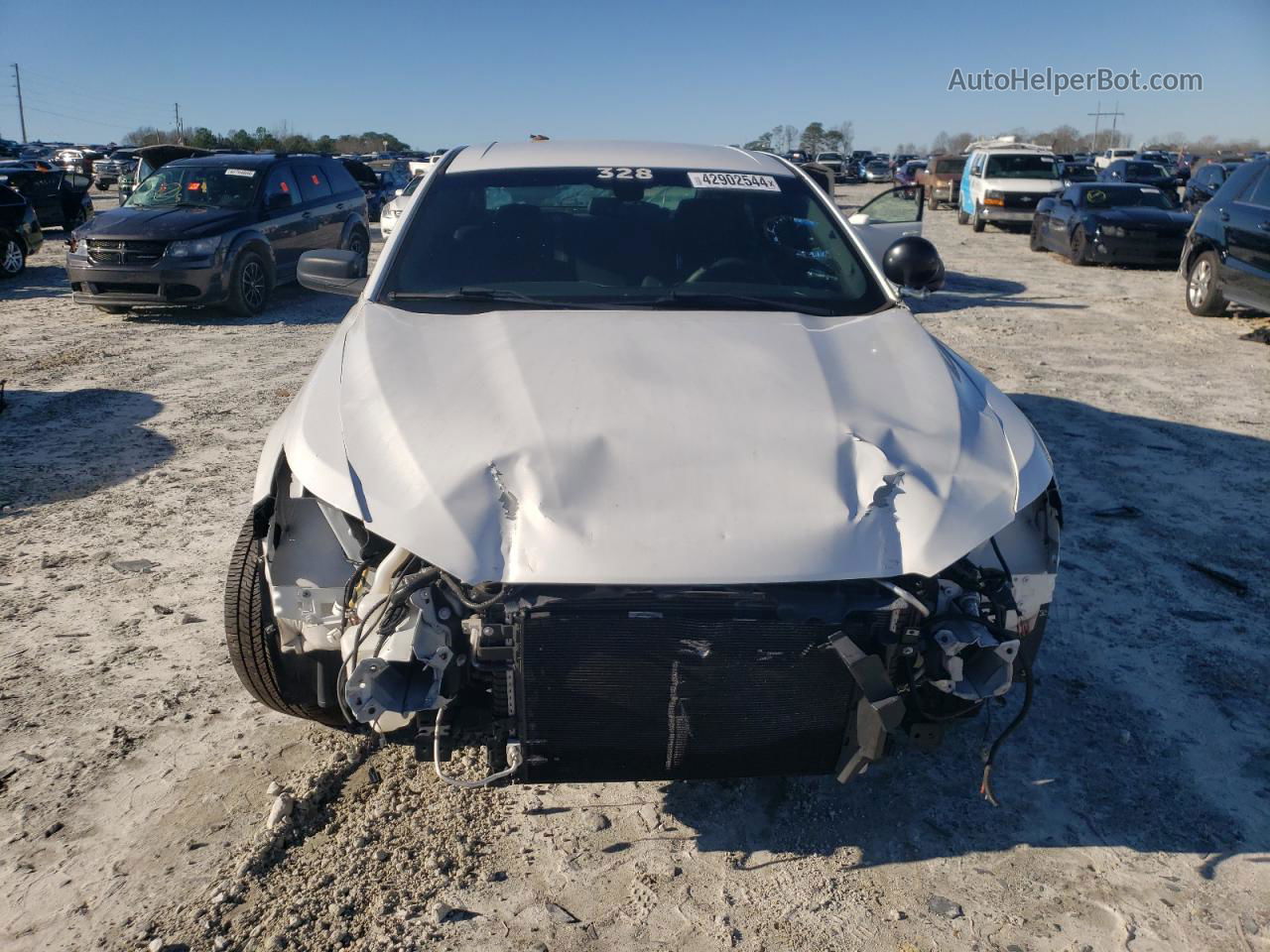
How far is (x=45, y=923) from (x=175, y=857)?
0.32 metres

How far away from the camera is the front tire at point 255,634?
2697 millimetres

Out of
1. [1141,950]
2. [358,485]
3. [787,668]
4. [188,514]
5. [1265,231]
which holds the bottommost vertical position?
[1141,950]

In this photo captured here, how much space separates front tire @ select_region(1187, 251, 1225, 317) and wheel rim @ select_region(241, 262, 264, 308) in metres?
10.6

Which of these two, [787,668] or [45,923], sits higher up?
[787,668]

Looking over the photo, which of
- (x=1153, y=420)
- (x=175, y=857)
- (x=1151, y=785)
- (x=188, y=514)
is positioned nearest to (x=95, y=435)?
(x=188, y=514)

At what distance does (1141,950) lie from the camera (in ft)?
7.76

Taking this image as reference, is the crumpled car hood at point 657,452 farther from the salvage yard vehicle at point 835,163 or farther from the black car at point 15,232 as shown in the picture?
the salvage yard vehicle at point 835,163

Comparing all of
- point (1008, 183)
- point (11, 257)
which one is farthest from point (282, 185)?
point (1008, 183)

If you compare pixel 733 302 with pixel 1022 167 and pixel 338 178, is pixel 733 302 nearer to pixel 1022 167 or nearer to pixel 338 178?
pixel 338 178

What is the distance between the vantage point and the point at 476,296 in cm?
338

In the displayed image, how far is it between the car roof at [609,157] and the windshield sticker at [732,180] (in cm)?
6

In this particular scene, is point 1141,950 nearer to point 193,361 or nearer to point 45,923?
point 45,923

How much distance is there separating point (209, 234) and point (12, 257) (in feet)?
17.4

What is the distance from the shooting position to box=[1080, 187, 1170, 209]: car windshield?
16203 mm
